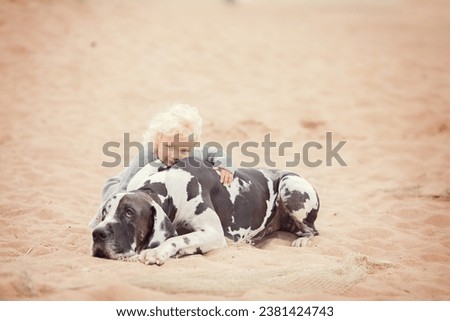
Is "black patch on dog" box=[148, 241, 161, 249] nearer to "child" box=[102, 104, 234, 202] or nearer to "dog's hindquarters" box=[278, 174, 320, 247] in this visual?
"child" box=[102, 104, 234, 202]

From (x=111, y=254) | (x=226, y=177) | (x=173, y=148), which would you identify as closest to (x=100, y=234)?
(x=111, y=254)

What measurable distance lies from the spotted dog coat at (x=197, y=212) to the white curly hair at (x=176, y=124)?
256 mm

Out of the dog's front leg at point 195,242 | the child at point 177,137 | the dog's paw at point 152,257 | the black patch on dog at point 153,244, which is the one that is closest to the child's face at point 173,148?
the child at point 177,137

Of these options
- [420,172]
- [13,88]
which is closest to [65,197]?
[420,172]

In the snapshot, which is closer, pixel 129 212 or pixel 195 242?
pixel 129 212

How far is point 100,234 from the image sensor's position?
3.76m

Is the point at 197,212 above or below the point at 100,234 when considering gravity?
above

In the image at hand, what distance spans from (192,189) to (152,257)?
71 cm

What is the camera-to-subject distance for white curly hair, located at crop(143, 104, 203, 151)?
4.35 m

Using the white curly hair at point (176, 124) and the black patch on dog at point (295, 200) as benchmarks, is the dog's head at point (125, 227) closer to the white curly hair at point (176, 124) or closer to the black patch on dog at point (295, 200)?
the white curly hair at point (176, 124)

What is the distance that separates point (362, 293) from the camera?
3.63 metres

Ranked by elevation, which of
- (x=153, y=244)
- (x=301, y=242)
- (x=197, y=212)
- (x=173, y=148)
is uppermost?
(x=173, y=148)

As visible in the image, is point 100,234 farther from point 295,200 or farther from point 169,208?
point 295,200

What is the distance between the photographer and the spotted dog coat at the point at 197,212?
3.81m
